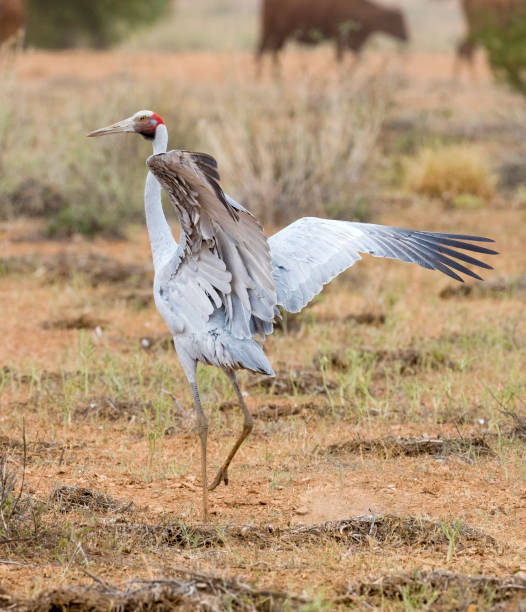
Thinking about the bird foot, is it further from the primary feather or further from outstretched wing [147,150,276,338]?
outstretched wing [147,150,276,338]

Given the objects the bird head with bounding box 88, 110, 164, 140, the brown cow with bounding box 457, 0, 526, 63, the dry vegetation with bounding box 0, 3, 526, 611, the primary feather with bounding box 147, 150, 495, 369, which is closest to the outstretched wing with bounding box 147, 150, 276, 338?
the primary feather with bounding box 147, 150, 495, 369

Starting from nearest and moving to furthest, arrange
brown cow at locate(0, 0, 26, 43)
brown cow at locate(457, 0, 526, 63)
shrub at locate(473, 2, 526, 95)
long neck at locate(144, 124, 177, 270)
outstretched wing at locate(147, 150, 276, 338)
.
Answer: outstretched wing at locate(147, 150, 276, 338) → long neck at locate(144, 124, 177, 270) → shrub at locate(473, 2, 526, 95) → brown cow at locate(457, 0, 526, 63) → brown cow at locate(0, 0, 26, 43)

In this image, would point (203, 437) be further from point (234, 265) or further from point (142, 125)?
point (142, 125)

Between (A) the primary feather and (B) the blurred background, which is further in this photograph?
(B) the blurred background

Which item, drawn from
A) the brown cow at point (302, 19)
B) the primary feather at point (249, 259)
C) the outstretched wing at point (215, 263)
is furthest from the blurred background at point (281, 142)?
the outstretched wing at point (215, 263)

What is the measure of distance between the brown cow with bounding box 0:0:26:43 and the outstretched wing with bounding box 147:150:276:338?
437 inches

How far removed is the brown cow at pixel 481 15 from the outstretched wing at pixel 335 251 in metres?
9.15

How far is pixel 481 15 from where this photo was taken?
13.1 meters

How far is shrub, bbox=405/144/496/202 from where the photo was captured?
1186 cm

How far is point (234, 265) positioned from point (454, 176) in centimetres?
832

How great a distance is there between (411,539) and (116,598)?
45.8 inches

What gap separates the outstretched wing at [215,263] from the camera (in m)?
3.69

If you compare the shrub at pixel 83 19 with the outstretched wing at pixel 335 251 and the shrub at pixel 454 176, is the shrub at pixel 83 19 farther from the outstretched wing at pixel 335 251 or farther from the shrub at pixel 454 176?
the outstretched wing at pixel 335 251

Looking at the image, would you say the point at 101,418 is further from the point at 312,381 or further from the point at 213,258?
the point at 213,258
